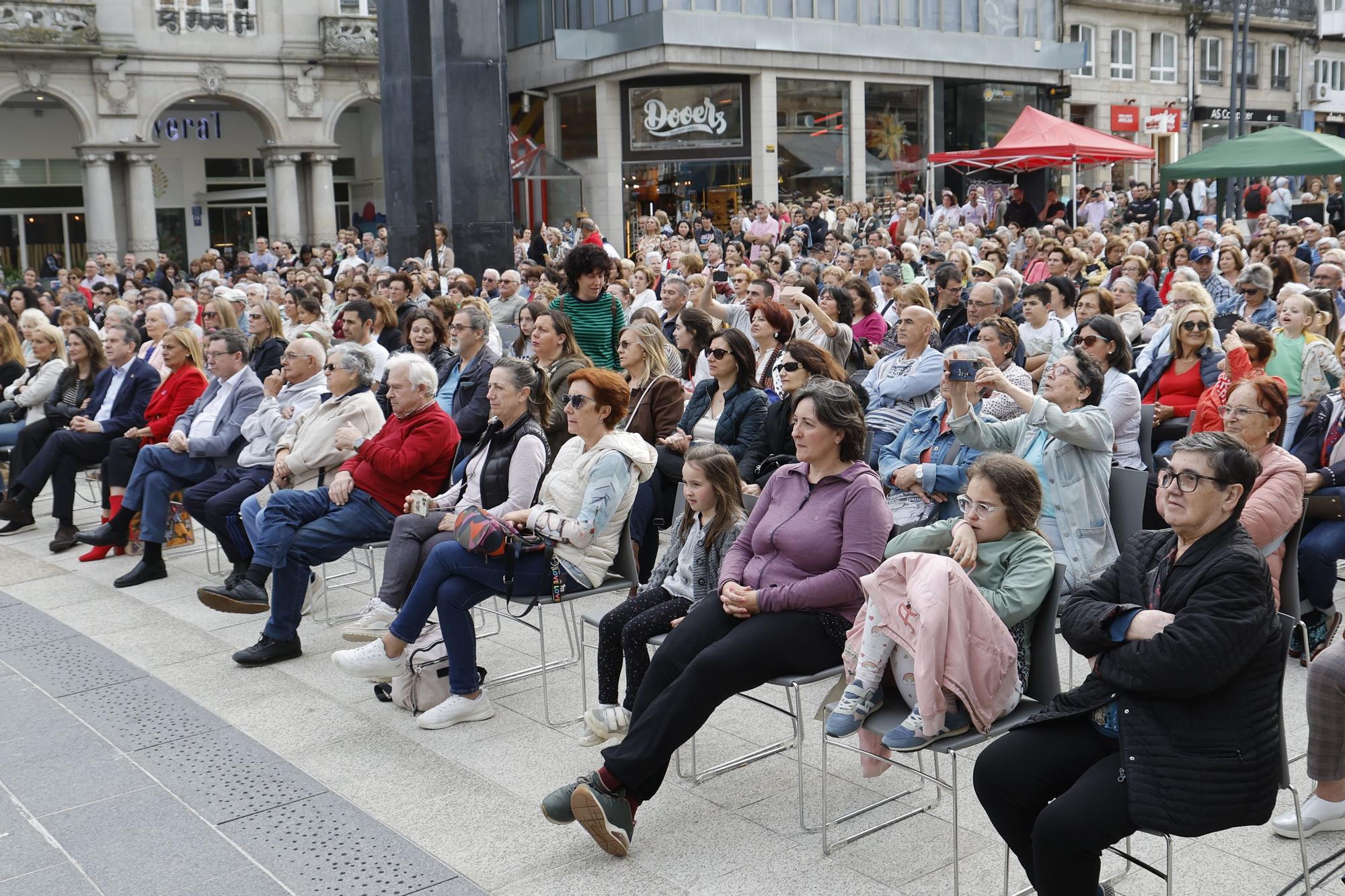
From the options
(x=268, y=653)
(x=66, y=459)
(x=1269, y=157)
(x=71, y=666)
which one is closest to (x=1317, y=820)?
(x=268, y=653)

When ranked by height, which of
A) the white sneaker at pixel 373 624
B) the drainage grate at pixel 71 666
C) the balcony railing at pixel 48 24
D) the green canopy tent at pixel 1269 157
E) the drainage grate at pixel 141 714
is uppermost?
the balcony railing at pixel 48 24

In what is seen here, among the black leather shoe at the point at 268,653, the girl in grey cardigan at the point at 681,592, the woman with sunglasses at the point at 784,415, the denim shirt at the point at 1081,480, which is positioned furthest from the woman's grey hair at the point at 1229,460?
the black leather shoe at the point at 268,653

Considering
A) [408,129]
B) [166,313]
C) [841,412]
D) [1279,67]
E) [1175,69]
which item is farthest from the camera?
[1279,67]

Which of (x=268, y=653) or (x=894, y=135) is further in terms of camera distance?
(x=894, y=135)

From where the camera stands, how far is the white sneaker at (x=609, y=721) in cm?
521

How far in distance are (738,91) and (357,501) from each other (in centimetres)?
2989

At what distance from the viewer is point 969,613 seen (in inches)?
159

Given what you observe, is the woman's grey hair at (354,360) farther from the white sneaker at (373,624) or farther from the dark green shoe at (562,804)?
the dark green shoe at (562,804)

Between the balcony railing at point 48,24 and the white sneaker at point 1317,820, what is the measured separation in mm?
34769

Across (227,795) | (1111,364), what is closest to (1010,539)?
(1111,364)

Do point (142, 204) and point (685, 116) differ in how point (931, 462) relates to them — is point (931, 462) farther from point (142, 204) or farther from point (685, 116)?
point (142, 204)

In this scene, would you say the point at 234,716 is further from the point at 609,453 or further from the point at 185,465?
the point at 185,465

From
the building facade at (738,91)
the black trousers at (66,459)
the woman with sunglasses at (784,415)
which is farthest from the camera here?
the building facade at (738,91)

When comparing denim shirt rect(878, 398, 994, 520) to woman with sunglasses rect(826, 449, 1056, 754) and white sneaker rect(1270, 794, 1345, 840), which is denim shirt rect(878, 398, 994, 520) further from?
white sneaker rect(1270, 794, 1345, 840)
